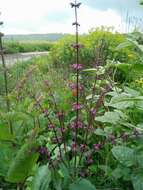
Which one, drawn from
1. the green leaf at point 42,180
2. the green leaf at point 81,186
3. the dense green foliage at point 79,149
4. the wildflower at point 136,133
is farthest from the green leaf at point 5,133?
the wildflower at point 136,133

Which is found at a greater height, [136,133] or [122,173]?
[136,133]

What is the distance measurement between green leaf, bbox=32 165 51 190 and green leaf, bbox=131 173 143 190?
1.36 feet

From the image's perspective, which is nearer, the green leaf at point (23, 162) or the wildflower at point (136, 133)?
the green leaf at point (23, 162)

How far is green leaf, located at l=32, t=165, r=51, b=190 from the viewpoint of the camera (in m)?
2.16

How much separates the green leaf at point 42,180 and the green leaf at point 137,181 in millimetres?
414

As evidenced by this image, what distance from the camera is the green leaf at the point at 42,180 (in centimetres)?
216

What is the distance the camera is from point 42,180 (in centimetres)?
217

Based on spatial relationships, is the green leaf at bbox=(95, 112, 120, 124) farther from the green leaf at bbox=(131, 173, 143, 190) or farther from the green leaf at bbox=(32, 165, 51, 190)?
the green leaf at bbox=(32, 165, 51, 190)

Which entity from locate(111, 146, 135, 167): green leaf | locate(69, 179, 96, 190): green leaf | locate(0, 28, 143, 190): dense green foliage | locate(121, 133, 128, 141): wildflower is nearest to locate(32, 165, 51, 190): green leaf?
locate(0, 28, 143, 190): dense green foliage

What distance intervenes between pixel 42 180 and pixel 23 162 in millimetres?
138

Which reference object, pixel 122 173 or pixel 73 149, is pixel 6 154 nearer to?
pixel 73 149

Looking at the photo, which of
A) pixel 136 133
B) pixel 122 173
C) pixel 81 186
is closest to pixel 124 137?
pixel 136 133

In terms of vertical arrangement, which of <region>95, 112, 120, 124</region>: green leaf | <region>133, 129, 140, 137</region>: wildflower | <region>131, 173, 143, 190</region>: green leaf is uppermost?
<region>95, 112, 120, 124</region>: green leaf

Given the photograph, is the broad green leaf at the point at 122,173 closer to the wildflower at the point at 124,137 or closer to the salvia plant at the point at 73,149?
the salvia plant at the point at 73,149
